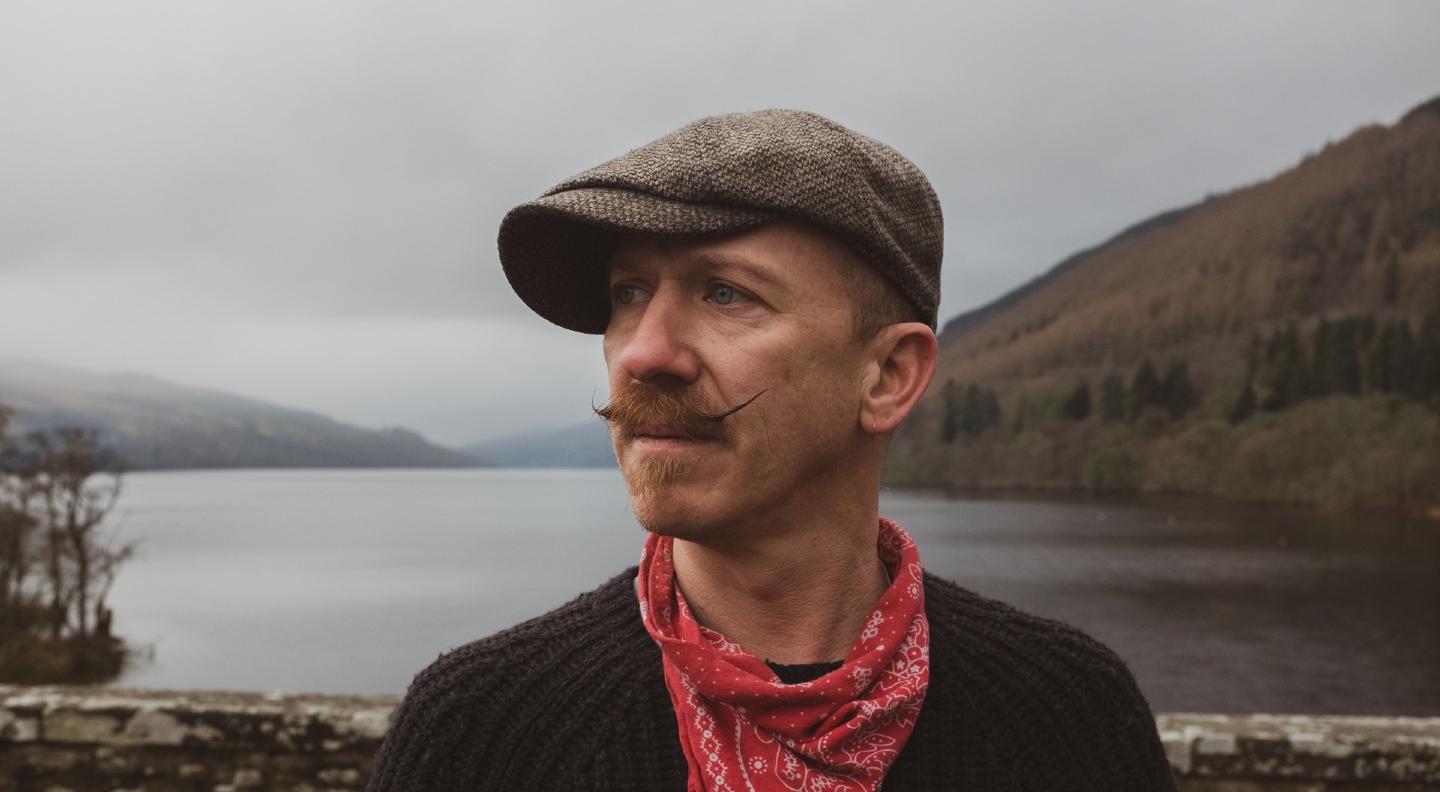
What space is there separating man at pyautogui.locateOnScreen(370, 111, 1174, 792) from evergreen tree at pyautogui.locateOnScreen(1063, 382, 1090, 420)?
406 ft

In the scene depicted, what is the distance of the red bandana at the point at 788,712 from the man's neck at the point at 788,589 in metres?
0.07

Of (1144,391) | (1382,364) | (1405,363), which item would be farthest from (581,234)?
(1144,391)

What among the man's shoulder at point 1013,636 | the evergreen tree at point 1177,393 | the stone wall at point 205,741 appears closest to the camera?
the man's shoulder at point 1013,636

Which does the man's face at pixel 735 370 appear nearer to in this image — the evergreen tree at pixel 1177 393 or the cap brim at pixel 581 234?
the cap brim at pixel 581 234

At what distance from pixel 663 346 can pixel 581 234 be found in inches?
12.2

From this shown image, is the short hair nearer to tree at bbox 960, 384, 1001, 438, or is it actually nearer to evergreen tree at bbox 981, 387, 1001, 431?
tree at bbox 960, 384, 1001, 438

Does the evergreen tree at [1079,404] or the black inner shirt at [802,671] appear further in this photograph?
the evergreen tree at [1079,404]

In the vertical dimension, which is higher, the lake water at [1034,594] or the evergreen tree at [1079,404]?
the evergreen tree at [1079,404]

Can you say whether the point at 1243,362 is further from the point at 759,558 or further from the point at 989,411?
the point at 759,558

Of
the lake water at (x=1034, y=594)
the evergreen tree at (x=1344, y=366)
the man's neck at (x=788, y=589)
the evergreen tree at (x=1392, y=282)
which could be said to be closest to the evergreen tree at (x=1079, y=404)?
the lake water at (x=1034, y=594)

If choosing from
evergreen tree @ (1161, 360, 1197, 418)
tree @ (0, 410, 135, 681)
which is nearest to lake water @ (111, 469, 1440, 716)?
tree @ (0, 410, 135, 681)

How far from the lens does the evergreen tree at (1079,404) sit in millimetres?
119075

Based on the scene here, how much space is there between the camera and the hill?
92125 mm

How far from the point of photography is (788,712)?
1.52 metres
